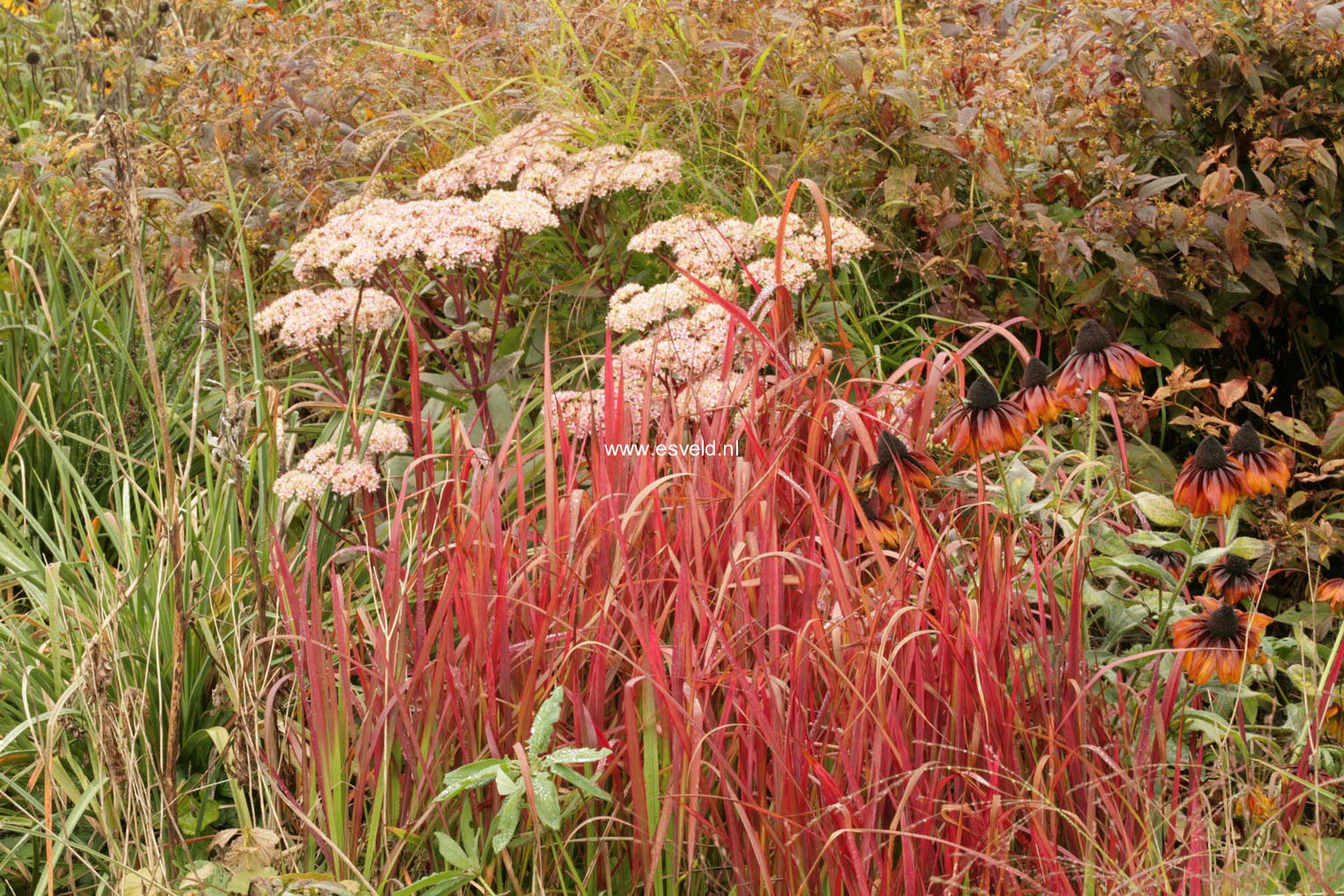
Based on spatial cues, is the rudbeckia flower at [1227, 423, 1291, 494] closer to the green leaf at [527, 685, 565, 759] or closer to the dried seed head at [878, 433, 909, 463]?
the dried seed head at [878, 433, 909, 463]

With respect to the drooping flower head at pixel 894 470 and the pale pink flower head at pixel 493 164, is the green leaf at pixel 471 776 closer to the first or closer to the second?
the drooping flower head at pixel 894 470

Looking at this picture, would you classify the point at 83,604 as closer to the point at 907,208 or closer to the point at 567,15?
the point at 907,208

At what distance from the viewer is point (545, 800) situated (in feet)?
5.62

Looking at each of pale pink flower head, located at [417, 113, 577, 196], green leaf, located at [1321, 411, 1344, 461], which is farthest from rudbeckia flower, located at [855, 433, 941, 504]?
pale pink flower head, located at [417, 113, 577, 196]

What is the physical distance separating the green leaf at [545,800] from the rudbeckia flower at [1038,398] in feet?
2.77

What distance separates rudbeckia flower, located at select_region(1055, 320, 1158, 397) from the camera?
190 centimetres

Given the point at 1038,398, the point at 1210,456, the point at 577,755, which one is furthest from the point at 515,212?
the point at 1210,456

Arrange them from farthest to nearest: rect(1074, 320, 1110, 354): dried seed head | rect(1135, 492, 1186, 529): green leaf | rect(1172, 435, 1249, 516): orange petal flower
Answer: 1. rect(1135, 492, 1186, 529): green leaf
2. rect(1074, 320, 1110, 354): dried seed head
3. rect(1172, 435, 1249, 516): orange petal flower

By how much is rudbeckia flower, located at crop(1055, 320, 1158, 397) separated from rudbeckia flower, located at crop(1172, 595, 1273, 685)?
0.35m

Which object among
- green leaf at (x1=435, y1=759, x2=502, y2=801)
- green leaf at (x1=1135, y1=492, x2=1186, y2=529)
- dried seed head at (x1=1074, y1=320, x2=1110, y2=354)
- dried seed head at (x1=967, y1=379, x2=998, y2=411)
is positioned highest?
dried seed head at (x1=1074, y1=320, x2=1110, y2=354)

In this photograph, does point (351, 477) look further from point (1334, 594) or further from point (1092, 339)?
point (1334, 594)

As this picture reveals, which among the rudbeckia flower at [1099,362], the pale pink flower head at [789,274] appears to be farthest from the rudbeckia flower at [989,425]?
the pale pink flower head at [789,274]

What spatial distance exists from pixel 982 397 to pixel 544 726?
0.75m

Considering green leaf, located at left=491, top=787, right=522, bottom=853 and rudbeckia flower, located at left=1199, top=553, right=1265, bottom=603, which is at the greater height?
rudbeckia flower, located at left=1199, top=553, right=1265, bottom=603
